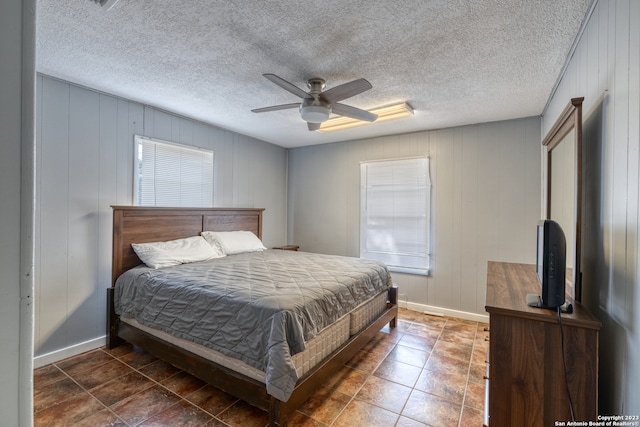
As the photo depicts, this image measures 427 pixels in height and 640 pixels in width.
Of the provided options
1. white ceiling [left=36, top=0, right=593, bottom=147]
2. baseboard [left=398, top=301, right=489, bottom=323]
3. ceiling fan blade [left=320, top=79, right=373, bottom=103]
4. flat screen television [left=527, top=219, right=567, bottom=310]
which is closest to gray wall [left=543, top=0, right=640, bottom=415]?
flat screen television [left=527, top=219, right=567, bottom=310]

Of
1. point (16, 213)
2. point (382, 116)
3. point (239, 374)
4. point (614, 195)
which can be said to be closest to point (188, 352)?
point (239, 374)

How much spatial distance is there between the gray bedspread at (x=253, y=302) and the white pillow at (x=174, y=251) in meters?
0.12

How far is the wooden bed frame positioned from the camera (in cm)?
187

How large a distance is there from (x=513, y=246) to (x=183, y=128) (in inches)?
168

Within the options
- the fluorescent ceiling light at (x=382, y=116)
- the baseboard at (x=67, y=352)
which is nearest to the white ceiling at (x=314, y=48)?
the fluorescent ceiling light at (x=382, y=116)

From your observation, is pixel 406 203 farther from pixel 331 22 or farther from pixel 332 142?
pixel 331 22

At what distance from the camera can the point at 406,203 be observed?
4.14 meters

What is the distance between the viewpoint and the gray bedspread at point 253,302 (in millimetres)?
1791

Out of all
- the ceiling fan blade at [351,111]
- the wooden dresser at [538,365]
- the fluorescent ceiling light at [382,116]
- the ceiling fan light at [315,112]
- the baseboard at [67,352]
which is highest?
the fluorescent ceiling light at [382,116]

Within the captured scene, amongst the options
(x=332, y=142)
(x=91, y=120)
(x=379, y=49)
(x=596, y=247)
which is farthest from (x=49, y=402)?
(x=332, y=142)

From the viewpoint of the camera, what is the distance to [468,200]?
12.3ft

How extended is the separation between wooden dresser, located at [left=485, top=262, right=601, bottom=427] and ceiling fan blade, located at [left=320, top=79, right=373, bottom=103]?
159 centimetres

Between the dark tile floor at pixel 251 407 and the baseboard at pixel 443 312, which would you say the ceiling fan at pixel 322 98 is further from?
the baseboard at pixel 443 312

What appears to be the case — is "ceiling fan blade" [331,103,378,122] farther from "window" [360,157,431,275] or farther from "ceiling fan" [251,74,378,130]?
"window" [360,157,431,275]
